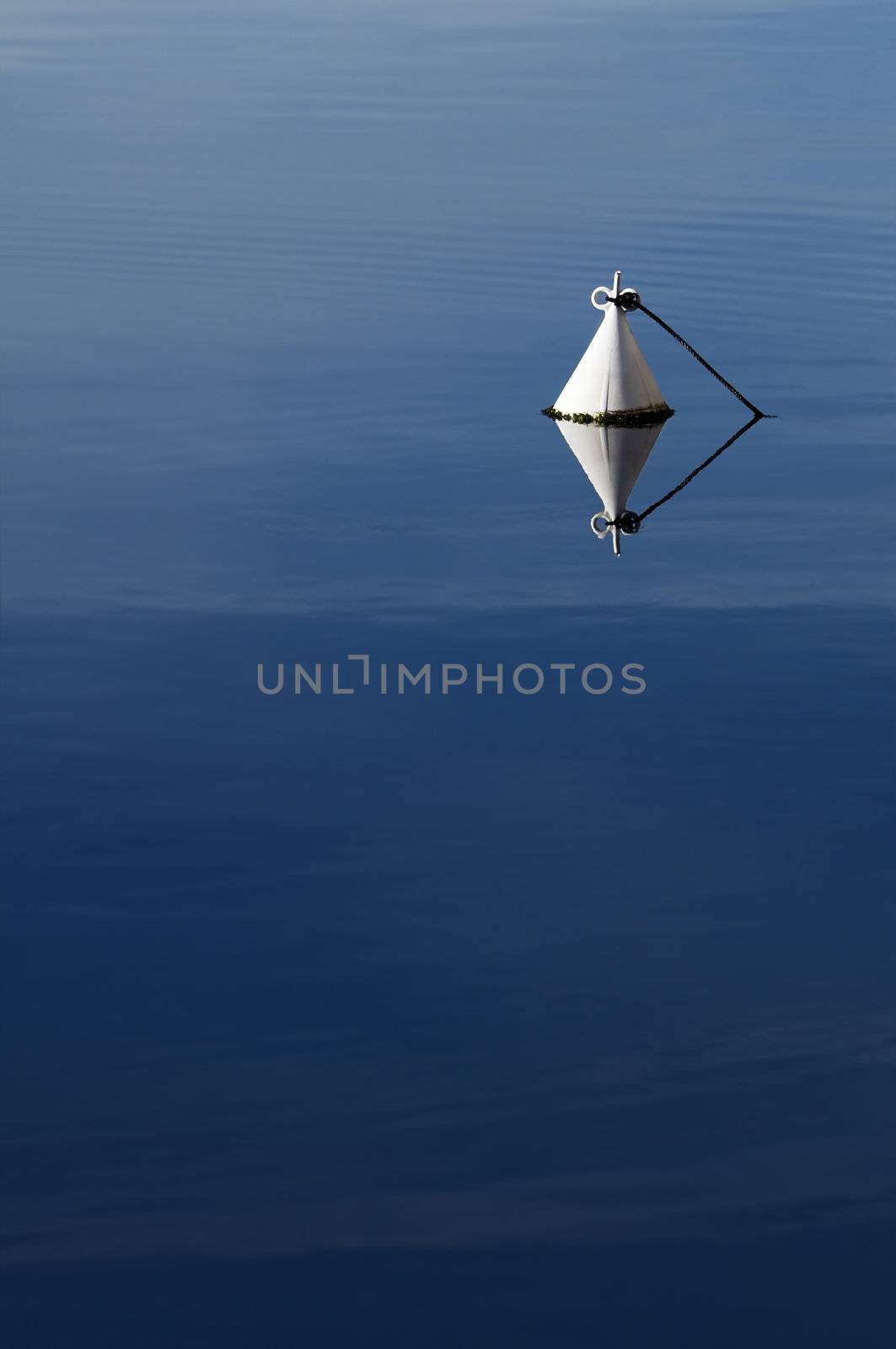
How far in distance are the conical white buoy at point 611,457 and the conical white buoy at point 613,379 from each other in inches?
4.1

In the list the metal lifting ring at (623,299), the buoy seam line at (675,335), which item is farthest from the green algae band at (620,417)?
the metal lifting ring at (623,299)

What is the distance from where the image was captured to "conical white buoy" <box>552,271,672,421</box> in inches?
519

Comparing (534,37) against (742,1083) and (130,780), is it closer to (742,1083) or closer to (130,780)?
(130,780)

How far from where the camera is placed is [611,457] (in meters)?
13.0

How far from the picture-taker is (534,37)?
3133 centimetres

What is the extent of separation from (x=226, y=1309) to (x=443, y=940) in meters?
1.99

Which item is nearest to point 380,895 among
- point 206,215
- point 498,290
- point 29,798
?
point 29,798

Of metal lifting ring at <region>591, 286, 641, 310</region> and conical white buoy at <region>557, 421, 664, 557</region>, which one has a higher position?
metal lifting ring at <region>591, 286, 641, 310</region>

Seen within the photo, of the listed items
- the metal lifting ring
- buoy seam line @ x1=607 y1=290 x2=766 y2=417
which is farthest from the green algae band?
the metal lifting ring

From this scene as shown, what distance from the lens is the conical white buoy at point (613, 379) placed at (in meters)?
13.2

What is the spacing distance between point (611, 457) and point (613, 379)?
2.12 feet

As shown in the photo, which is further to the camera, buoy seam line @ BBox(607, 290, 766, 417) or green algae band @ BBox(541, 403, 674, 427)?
green algae band @ BBox(541, 403, 674, 427)

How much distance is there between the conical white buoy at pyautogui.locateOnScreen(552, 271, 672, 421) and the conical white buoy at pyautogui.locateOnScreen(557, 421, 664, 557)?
10cm

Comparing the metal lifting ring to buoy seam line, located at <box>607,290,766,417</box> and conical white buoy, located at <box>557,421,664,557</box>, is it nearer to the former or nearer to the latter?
buoy seam line, located at <box>607,290,766,417</box>
